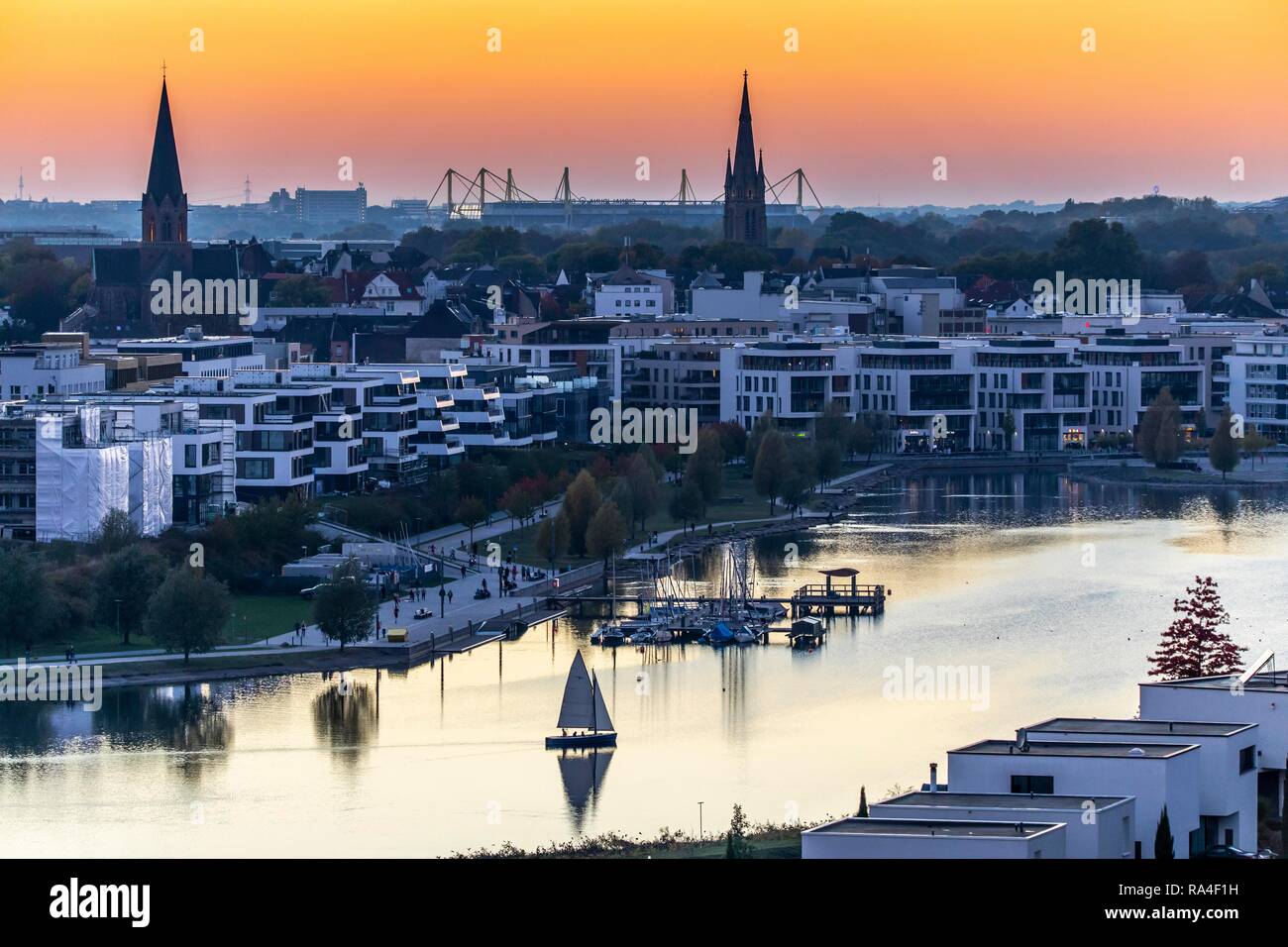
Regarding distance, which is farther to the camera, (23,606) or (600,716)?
(23,606)

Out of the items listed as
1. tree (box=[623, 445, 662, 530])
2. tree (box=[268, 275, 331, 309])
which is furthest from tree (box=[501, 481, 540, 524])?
tree (box=[268, 275, 331, 309])

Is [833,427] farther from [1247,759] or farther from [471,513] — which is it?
[1247,759]

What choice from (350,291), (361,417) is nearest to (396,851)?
(361,417)

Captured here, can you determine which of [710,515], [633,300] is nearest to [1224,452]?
[710,515]

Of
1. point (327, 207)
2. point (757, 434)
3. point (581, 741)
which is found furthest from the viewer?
point (327, 207)

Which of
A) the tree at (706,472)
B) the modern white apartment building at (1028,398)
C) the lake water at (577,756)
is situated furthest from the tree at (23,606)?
the modern white apartment building at (1028,398)
